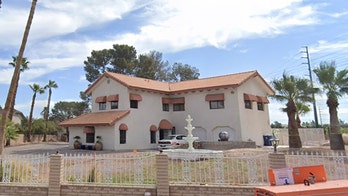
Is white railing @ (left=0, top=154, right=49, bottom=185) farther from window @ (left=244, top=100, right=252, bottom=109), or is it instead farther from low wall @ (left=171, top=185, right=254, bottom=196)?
window @ (left=244, top=100, right=252, bottom=109)

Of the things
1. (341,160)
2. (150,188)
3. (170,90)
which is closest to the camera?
(341,160)

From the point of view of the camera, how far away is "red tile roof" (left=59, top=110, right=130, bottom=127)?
2655 centimetres

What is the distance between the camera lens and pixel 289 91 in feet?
80.0

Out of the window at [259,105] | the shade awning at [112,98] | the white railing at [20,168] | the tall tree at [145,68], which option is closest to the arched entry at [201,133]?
the window at [259,105]

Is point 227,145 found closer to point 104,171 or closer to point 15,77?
point 104,171

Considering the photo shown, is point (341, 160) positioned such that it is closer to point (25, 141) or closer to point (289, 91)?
point (289, 91)

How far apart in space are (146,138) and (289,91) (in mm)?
15372

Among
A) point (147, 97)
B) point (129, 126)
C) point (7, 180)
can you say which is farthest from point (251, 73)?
point (7, 180)

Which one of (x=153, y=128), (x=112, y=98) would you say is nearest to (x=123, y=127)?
(x=112, y=98)

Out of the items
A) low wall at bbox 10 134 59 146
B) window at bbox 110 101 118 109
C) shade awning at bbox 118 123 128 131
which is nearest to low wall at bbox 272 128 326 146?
shade awning at bbox 118 123 128 131

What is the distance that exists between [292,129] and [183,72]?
3462 centimetres

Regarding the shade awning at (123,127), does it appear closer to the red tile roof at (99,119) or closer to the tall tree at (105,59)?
the red tile roof at (99,119)

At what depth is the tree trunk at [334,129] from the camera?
20.6m

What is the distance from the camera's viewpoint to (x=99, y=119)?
91.8 ft
